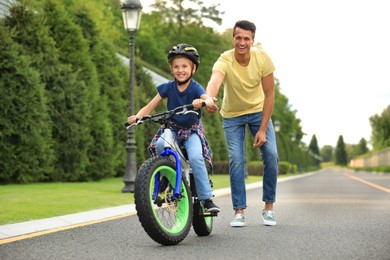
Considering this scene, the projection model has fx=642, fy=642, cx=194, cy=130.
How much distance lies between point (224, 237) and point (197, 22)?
5327 centimetres

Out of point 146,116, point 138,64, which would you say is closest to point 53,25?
point 138,64

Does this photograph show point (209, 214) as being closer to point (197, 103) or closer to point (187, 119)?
point (187, 119)

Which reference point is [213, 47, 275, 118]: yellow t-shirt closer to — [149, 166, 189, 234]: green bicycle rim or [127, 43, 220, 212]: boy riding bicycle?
[127, 43, 220, 212]: boy riding bicycle

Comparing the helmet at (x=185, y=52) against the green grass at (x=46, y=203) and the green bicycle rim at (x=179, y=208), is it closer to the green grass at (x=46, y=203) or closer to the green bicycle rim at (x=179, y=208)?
the green bicycle rim at (x=179, y=208)

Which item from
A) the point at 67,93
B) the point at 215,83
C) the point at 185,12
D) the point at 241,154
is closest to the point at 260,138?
the point at 241,154

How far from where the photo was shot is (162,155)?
5.89 metres

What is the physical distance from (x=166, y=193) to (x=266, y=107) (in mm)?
2015

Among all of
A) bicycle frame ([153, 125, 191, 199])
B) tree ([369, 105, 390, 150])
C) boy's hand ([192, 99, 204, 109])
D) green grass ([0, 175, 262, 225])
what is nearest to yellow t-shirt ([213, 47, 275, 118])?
bicycle frame ([153, 125, 191, 199])

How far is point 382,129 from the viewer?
113 m

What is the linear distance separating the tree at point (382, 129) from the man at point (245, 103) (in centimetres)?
10604

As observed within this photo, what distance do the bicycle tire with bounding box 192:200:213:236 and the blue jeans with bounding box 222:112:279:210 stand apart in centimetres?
98

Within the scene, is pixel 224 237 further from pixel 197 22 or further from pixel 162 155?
pixel 197 22

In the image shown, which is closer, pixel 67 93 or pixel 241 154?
pixel 241 154

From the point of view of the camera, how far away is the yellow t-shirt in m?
7.28
